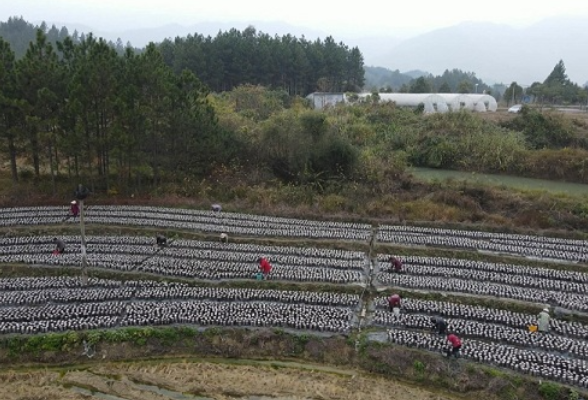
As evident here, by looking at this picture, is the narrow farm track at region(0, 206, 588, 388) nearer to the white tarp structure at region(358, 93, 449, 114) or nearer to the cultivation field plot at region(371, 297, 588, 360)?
the cultivation field plot at region(371, 297, 588, 360)

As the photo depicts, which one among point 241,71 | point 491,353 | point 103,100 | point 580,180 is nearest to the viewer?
point 491,353

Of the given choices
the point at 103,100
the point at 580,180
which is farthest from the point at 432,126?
the point at 103,100

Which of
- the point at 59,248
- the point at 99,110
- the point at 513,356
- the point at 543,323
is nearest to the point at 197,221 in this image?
the point at 59,248

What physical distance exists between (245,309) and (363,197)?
493 inches

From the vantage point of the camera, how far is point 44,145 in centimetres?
2336

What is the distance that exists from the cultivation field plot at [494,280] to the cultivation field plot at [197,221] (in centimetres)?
349

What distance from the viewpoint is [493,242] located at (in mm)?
19109

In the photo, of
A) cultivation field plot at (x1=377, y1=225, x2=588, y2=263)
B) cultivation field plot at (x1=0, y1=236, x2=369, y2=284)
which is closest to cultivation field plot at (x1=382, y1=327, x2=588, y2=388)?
cultivation field plot at (x1=0, y1=236, x2=369, y2=284)

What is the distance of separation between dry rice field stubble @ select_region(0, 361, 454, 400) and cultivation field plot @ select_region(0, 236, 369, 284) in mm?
4203

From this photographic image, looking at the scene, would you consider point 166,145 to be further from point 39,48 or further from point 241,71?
point 241,71

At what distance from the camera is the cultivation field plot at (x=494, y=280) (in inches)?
577

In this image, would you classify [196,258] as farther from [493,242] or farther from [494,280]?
[493,242]

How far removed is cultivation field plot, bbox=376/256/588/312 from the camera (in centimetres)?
1466

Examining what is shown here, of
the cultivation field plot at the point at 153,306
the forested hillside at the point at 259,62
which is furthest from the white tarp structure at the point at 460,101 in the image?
the cultivation field plot at the point at 153,306
